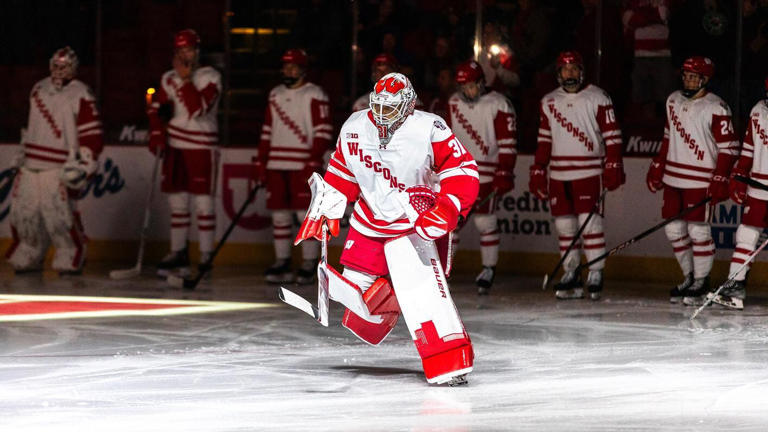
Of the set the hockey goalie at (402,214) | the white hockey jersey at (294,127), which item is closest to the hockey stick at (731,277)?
the hockey goalie at (402,214)

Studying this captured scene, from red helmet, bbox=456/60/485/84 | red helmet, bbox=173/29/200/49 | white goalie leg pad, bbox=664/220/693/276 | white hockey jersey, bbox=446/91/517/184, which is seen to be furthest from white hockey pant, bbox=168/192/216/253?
white goalie leg pad, bbox=664/220/693/276

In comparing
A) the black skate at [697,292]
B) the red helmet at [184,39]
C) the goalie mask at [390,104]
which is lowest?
the black skate at [697,292]

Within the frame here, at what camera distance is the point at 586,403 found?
211 inches

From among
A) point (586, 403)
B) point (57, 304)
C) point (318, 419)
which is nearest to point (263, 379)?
point (318, 419)

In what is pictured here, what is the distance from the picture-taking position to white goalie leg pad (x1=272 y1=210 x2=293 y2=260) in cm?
1023

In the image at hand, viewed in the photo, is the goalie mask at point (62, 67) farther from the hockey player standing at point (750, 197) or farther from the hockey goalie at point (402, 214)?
the hockey player standing at point (750, 197)

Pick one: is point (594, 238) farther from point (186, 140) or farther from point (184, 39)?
point (184, 39)

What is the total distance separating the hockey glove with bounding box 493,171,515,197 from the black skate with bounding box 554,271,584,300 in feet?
2.33

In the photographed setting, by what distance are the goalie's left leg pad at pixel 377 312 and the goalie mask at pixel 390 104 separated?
2.05 feet

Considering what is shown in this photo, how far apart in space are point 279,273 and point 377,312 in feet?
13.6

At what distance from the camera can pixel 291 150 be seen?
10172 millimetres

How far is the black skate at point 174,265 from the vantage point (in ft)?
33.4

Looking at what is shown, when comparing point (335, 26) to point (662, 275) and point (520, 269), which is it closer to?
point (520, 269)

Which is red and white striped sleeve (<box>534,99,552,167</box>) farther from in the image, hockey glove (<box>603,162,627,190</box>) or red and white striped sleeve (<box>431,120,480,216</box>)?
red and white striped sleeve (<box>431,120,480,216</box>)
